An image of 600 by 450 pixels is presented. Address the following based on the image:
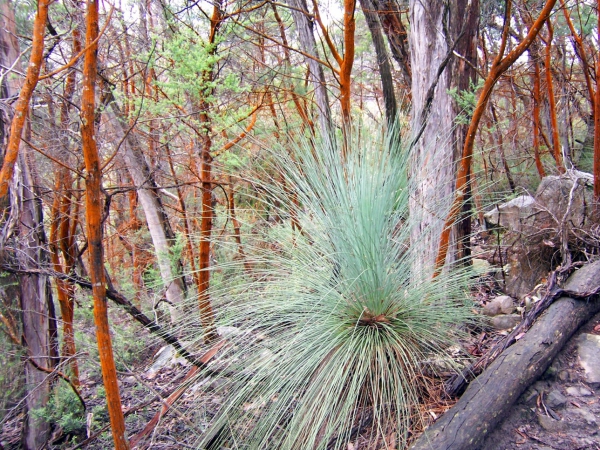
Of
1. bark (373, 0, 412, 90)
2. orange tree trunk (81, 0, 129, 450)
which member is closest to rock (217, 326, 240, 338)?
orange tree trunk (81, 0, 129, 450)

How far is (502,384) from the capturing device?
1.64 m

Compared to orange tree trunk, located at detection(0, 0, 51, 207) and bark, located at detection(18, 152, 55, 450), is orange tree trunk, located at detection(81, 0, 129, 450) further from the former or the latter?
bark, located at detection(18, 152, 55, 450)

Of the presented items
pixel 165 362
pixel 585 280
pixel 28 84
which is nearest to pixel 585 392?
pixel 585 280

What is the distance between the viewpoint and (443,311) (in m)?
1.86

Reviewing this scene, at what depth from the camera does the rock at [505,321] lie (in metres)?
2.51

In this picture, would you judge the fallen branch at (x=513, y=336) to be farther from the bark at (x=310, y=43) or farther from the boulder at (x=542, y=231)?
the bark at (x=310, y=43)

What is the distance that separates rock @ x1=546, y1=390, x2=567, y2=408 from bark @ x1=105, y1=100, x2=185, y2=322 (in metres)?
2.69

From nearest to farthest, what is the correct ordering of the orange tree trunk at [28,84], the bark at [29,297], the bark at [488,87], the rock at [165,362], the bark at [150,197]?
the orange tree trunk at [28,84] → the bark at [488,87] → the bark at [29,297] → the rock at [165,362] → the bark at [150,197]

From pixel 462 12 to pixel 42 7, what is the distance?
2493mm

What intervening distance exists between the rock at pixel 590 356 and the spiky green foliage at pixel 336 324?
0.59m

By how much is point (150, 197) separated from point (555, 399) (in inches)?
146

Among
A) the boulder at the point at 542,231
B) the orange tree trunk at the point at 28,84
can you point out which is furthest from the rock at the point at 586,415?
the orange tree trunk at the point at 28,84

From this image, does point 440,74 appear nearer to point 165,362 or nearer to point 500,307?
point 500,307

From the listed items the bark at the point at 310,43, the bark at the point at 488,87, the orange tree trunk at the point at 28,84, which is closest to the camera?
the orange tree trunk at the point at 28,84
